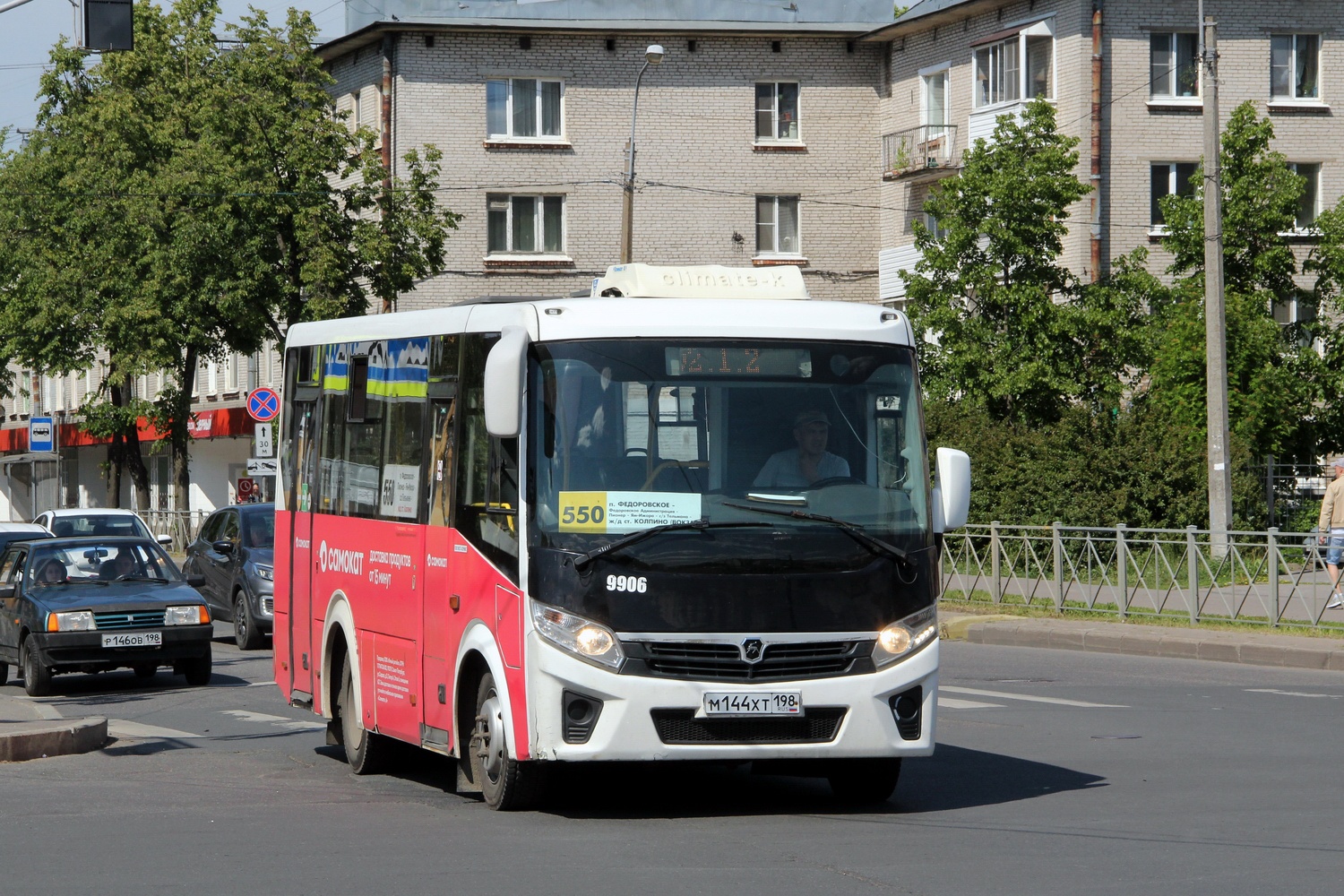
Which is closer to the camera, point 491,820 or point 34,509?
point 491,820

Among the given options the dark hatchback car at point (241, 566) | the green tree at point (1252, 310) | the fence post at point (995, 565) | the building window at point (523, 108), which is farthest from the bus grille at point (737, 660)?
the building window at point (523, 108)

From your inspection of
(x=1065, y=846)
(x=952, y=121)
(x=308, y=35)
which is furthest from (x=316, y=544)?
(x=952, y=121)

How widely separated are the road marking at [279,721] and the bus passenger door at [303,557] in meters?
1.65

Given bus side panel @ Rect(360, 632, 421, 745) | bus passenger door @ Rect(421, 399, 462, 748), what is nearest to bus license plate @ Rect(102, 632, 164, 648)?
bus side panel @ Rect(360, 632, 421, 745)

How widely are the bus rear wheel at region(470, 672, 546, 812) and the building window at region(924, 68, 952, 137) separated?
36.4 metres

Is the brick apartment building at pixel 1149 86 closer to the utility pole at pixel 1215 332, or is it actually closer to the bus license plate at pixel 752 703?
the utility pole at pixel 1215 332

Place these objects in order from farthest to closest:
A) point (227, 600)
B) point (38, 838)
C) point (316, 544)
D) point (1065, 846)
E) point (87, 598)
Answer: point (227, 600) < point (87, 598) < point (316, 544) < point (38, 838) < point (1065, 846)

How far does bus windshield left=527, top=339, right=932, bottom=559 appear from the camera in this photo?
9047mm

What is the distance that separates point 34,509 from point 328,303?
135 ft

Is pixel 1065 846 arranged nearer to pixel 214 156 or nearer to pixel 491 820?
pixel 491 820

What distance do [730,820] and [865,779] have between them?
0.83 meters

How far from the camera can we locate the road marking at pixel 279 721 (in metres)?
14.2

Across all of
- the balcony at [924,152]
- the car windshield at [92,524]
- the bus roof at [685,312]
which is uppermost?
the balcony at [924,152]

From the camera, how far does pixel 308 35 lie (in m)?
38.1
